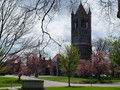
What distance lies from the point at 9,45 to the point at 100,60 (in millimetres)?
55316

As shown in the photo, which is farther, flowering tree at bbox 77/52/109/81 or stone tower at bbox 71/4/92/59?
stone tower at bbox 71/4/92/59

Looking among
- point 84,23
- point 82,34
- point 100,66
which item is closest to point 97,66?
point 100,66

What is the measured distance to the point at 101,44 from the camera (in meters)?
94.1

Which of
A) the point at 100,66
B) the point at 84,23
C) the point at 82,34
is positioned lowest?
the point at 100,66

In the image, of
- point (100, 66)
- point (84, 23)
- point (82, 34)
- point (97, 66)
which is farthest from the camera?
point (84, 23)

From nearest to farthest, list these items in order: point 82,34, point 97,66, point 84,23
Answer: point 97,66 < point 82,34 < point 84,23

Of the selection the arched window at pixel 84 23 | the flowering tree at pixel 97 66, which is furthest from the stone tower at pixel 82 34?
the flowering tree at pixel 97 66

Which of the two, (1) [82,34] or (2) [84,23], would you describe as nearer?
(1) [82,34]

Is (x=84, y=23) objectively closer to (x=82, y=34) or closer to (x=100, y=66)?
(x=82, y=34)

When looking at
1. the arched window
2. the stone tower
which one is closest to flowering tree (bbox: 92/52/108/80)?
the stone tower

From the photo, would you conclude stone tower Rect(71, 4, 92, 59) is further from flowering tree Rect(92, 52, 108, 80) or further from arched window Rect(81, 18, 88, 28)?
flowering tree Rect(92, 52, 108, 80)

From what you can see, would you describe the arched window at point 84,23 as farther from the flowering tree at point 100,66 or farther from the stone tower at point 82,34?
the flowering tree at point 100,66

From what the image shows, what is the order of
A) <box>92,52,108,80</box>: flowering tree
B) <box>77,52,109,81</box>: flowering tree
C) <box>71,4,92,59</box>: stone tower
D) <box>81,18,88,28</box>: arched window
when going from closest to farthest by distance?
<box>92,52,108,80</box>: flowering tree, <box>77,52,109,81</box>: flowering tree, <box>71,4,92,59</box>: stone tower, <box>81,18,88,28</box>: arched window

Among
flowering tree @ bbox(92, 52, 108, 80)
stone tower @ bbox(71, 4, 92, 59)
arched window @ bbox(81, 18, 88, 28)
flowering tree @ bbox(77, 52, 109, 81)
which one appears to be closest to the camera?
flowering tree @ bbox(92, 52, 108, 80)
